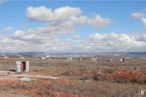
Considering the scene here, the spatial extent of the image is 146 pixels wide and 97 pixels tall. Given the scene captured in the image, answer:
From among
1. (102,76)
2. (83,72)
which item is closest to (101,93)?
(102,76)

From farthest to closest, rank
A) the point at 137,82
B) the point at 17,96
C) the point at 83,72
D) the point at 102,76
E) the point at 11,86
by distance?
the point at 83,72
the point at 102,76
the point at 137,82
the point at 11,86
the point at 17,96

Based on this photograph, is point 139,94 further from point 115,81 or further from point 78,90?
point 115,81

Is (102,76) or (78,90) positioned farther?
(102,76)

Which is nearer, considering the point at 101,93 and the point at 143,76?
the point at 101,93

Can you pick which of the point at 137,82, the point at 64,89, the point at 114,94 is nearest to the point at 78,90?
the point at 64,89

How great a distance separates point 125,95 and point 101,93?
6.94ft

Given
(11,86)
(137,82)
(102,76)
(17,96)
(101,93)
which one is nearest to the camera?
(17,96)

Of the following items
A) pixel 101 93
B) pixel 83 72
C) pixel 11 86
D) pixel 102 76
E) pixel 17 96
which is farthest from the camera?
pixel 83 72

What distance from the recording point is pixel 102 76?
136 ft

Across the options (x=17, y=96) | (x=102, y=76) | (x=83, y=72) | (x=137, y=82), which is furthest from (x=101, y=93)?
(x=83, y=72)

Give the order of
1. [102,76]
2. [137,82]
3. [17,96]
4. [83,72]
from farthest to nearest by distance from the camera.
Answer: [83,72], [102,76], [137,82], [17,96]

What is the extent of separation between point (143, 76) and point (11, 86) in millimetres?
13342

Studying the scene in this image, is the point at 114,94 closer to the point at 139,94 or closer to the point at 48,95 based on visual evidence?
the point at 139,94

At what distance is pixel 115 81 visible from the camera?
38.6 m
